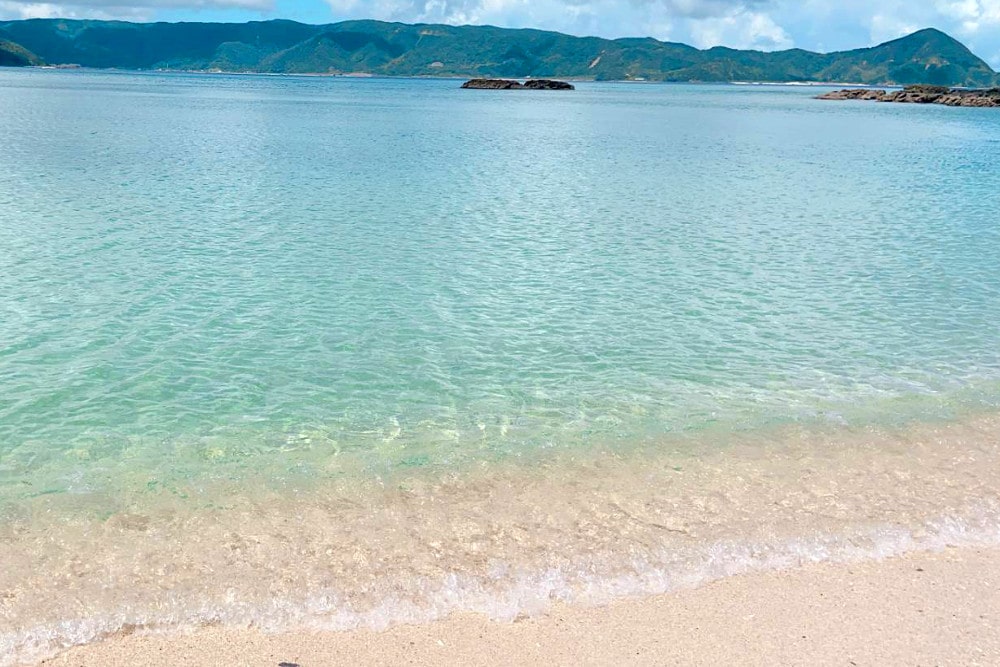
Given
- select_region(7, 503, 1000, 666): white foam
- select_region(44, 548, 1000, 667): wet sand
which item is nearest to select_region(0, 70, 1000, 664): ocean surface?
select_region(7, 503, 1000, 666): white foam

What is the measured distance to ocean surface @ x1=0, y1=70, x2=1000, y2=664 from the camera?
8.75 metres

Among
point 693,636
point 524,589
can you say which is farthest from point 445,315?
point 693,636

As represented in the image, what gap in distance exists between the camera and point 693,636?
7.62 m

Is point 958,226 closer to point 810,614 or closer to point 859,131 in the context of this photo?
point 810,614

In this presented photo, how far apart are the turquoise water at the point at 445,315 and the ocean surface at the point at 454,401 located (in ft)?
0.31

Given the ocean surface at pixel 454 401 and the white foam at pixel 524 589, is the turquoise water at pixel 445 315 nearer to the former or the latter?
the ocean surface at pixel 454 401

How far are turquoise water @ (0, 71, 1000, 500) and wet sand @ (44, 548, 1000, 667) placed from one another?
12.0 feet

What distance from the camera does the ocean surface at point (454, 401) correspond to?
344 inches

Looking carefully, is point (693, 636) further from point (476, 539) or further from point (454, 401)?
point (454, 401)

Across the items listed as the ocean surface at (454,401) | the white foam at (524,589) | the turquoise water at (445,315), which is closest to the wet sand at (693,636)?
the white foam at (524,589)

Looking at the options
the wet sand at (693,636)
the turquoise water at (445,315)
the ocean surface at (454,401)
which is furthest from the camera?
the turquoise water at (445,315)

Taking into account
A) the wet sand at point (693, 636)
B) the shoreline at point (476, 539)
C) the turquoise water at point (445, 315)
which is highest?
the wet sand at point (693, 636)

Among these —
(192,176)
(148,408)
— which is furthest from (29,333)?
(192,176)

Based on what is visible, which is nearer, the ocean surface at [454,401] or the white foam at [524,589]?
the white foam at [524,589]
